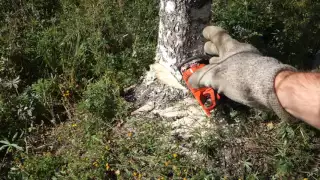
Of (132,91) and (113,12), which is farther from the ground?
(113,12)

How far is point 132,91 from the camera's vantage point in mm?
3332

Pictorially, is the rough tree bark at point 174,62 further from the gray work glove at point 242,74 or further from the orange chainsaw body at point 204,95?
the gray work glove at point 242,74

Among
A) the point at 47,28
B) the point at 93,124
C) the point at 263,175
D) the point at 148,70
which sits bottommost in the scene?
the point at 263,175

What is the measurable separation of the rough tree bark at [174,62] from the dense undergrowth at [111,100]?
0.16 m

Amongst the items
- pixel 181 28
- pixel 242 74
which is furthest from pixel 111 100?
pixel 242 74

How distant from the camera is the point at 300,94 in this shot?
64.2 inches

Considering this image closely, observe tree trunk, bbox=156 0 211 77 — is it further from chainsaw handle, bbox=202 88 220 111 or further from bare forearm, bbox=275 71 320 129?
bare forearm, bbox=275 71 320 129

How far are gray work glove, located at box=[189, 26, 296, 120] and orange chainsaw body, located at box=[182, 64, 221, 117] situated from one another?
0.33 feet

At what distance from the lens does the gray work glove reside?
70.0 inches

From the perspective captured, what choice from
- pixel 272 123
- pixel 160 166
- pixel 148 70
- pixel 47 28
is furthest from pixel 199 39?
pixel 47 28

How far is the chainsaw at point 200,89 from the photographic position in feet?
8.38

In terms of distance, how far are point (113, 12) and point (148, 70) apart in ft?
2.99

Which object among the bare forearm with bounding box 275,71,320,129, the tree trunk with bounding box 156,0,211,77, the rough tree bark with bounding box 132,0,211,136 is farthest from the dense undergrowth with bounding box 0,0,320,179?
the bare forearm with bounding box 275,71,320,129

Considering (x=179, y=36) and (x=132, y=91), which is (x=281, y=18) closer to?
(x=179, y=36)
